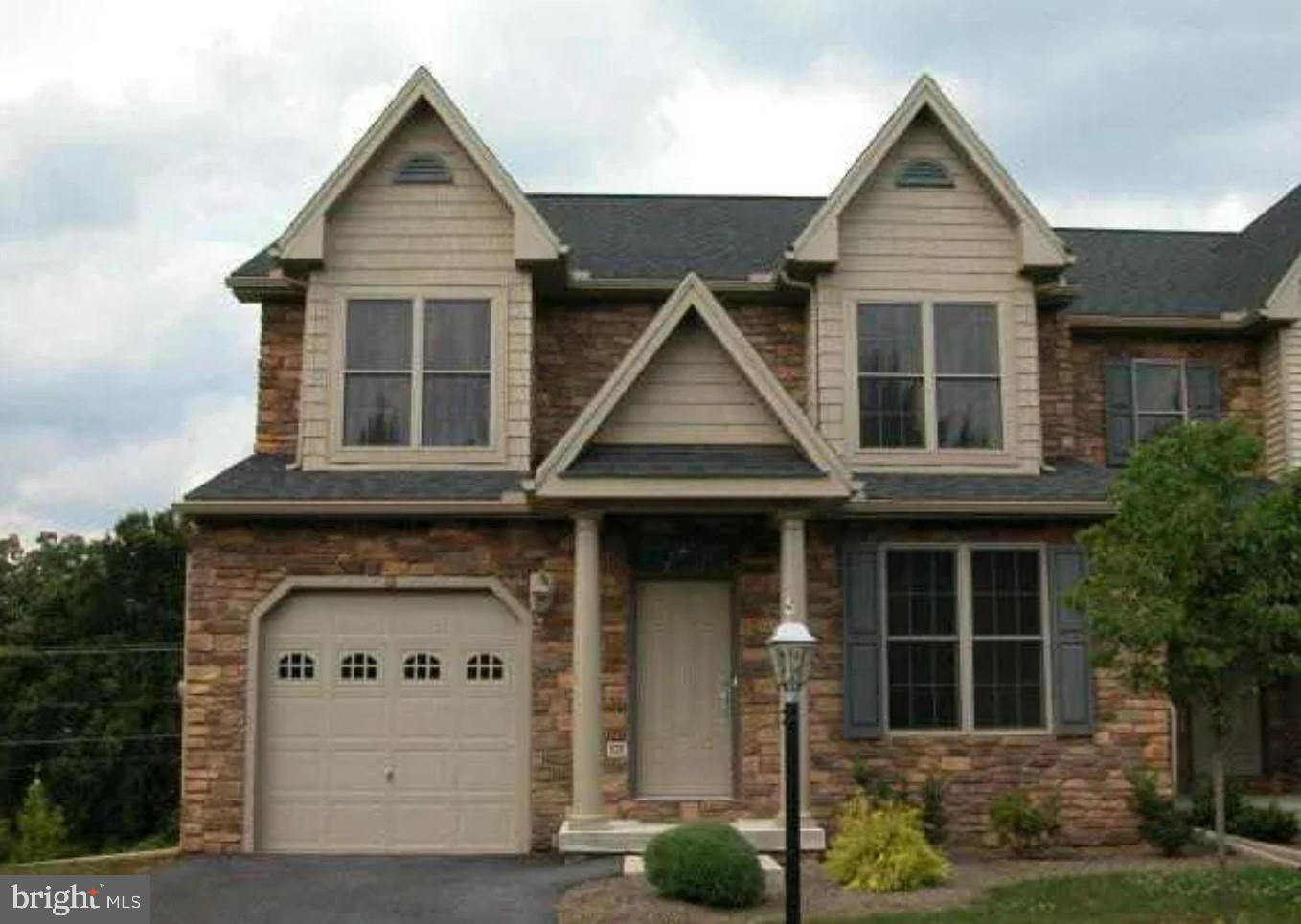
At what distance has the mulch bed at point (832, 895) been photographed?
11.1 m

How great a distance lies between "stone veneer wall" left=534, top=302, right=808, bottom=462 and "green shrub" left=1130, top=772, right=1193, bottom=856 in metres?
5.23

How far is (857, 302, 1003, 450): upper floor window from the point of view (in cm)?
1581

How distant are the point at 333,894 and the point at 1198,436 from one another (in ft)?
24.9

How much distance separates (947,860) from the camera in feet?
44.2

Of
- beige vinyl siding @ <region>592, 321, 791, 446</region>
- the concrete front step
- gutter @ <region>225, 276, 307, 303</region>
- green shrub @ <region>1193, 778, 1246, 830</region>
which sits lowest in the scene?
the concrete front step

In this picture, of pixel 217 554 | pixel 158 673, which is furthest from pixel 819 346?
pixel 158 673

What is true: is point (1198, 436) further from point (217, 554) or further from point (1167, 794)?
point (217, 554)

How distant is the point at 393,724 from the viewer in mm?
14820

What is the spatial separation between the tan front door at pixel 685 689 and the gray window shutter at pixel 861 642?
1.17 meters

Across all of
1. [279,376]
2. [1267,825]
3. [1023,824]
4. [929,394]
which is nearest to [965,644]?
[1023,824]

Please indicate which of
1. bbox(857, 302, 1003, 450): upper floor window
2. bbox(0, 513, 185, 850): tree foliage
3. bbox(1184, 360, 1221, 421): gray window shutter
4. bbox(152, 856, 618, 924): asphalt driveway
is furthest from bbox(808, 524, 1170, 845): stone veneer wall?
bbox(0, 513, 185, 850): tree foliage

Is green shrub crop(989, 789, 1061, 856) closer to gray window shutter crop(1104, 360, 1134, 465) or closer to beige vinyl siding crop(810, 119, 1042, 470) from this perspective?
beige vinyl siding crop(810, 119, 1042, 470)

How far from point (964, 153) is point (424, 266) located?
19.2ft

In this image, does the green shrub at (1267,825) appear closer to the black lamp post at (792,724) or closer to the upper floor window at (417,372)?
the black lamp post at (792,724)
